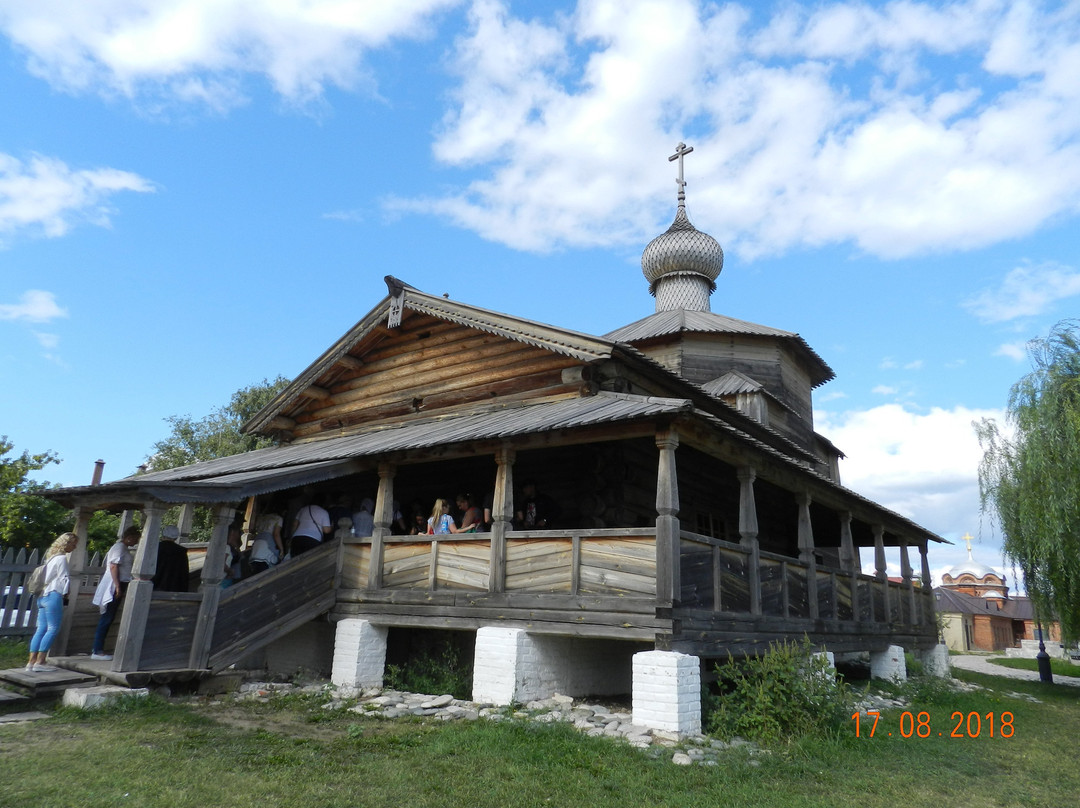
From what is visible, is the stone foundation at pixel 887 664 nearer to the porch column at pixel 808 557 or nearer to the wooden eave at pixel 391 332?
the porch column at pixel 808 557

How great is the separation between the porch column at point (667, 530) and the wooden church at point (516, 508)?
0.02 metres

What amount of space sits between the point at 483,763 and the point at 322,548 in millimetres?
5451

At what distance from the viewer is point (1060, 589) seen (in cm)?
1611

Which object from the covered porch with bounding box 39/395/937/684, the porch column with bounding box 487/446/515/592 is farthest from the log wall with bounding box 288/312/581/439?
the porch column with bounding box 487/446/515/592

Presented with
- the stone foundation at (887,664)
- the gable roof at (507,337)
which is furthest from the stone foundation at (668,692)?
the stone foundation at (887,664)

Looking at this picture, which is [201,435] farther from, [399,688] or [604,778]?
[604,778]

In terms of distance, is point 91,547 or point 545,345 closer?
point 545,345

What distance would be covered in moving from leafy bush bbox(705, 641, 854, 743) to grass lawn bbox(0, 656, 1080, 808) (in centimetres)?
35

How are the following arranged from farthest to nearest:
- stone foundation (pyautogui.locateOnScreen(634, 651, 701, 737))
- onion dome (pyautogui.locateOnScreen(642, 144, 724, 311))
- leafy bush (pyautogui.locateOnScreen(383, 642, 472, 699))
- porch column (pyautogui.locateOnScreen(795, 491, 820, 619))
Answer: onion dome (pyautogui.locateOnScreen(642, 144, 724, 311)) < porch column (pyautogui.locateOnScreen(795, 491, 820, 619)) < leafy bush (pyautogui.locateOnScreen(383, 642, 472, 699)) < stone foundation (pyautogui.locateOnScreen(634, 651, 701, 737))

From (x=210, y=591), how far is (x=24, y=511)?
55.8ft

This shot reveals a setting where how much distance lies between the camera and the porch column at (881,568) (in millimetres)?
15406

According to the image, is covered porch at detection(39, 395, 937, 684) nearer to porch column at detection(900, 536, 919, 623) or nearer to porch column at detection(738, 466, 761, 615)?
porch column at detection(738, 466, 761, 615)

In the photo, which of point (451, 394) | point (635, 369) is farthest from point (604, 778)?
point (451, 394)
